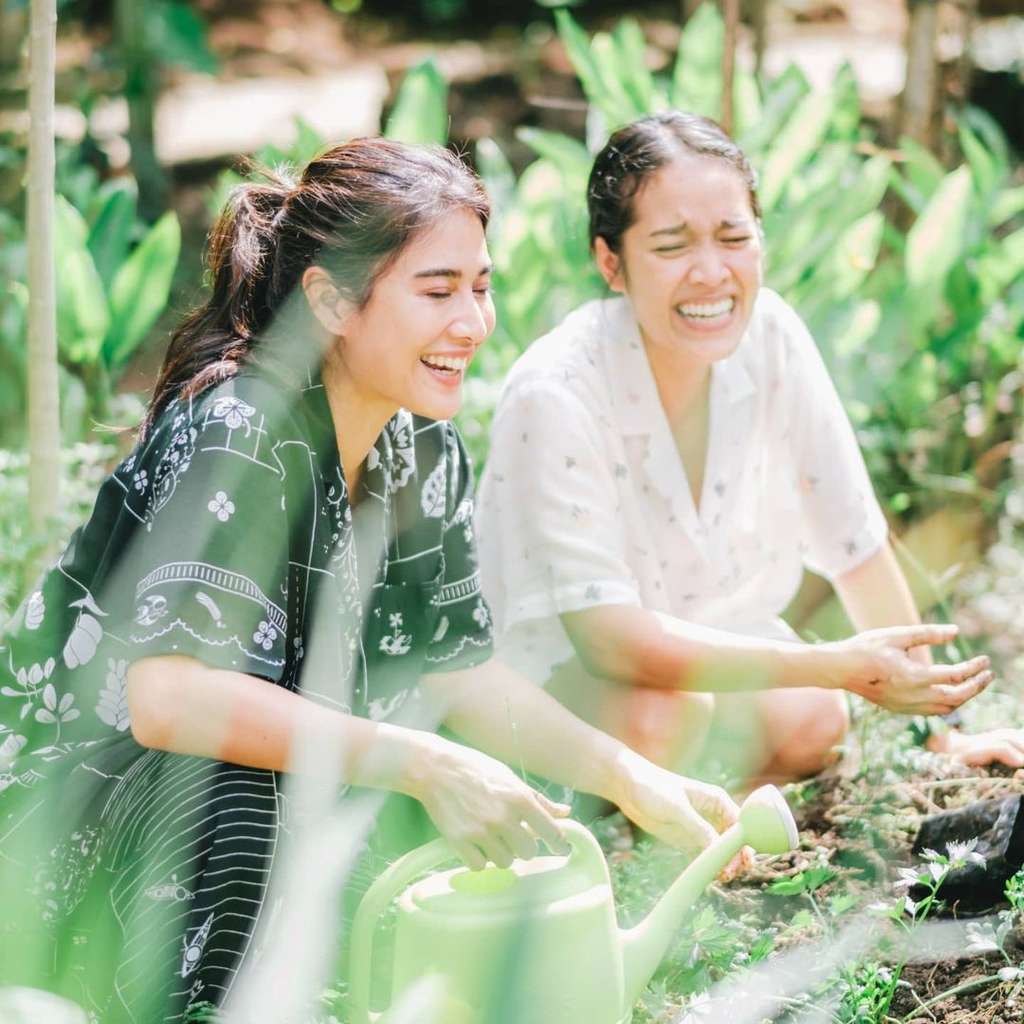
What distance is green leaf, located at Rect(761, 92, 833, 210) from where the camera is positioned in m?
3.31

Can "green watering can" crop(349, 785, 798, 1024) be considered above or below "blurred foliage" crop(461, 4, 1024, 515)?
below

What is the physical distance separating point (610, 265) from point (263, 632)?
0.88 metres

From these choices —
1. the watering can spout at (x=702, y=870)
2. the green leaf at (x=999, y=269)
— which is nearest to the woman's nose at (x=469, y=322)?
the watering can spout at (x=702, y=870)

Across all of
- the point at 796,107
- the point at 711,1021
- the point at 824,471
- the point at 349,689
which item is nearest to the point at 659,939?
the point at 711,1021

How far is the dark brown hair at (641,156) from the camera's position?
6.98 ft

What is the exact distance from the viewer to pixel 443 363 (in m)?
1.73

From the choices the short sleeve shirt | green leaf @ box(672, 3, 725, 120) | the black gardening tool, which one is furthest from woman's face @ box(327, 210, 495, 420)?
green leaf @ box(672, 3, 725, 120)

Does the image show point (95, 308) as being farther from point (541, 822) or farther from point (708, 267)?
point (541, 822)

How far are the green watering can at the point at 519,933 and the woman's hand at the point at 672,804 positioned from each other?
7.2 inches

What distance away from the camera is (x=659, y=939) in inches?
59.4

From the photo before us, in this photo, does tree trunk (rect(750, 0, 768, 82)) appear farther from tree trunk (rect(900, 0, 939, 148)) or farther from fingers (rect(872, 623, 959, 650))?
fingers (rect(872, 623, 959, 650))

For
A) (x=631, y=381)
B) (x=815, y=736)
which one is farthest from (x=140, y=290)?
(x=815, y=736)

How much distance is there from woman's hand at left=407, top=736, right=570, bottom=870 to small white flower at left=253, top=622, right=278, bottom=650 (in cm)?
24

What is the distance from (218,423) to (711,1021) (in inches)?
30.6
